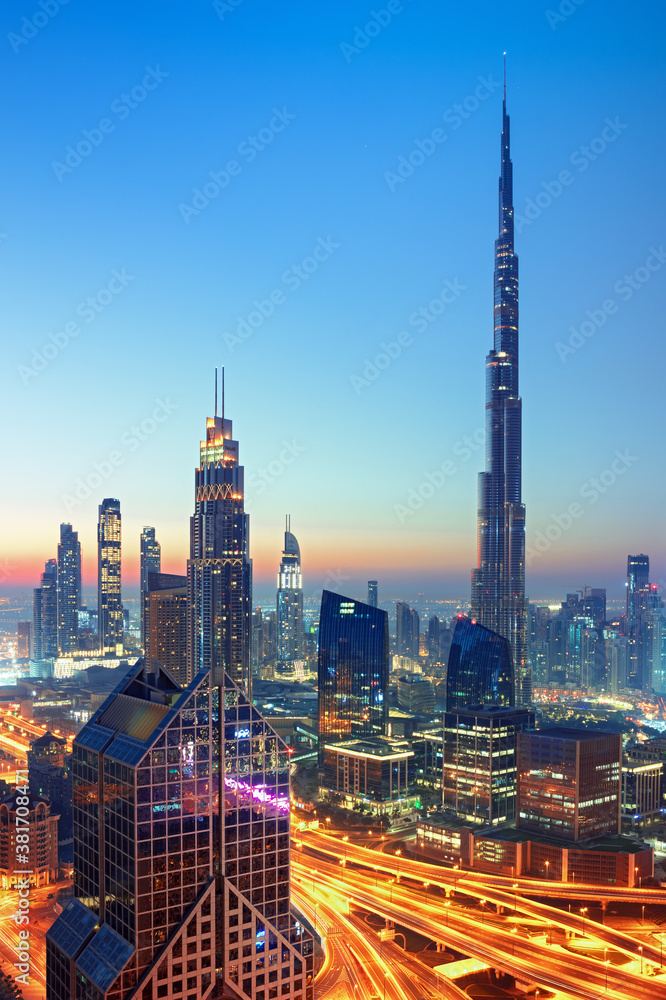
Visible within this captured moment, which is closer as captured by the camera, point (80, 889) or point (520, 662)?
point (80, 889)

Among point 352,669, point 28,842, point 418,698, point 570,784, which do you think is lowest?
point 418,698

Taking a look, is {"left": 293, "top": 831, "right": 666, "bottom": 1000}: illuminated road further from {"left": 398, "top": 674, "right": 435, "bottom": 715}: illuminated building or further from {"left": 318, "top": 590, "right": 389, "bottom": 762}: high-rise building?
{"left": 398, "top": 674, "right": 435, "bottom": 715}: illuminated building

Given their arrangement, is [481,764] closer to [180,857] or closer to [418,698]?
[180,857]

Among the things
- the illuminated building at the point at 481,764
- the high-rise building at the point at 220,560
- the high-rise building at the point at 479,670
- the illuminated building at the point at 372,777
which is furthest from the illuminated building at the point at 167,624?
the illuminated building at the point at 481,764

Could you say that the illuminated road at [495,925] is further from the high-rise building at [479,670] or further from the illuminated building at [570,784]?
the high-rise building at [479,670]

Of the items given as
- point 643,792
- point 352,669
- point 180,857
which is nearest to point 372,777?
point 352,669

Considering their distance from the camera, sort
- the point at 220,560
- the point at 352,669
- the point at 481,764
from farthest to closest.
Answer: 1. the point at 220,560
2. the point at 352,669
3. the point at 481,764

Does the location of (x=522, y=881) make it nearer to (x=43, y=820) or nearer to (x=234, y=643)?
(x=43, y=820)

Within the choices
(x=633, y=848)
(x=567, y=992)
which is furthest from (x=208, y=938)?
(x=633, y=848)
